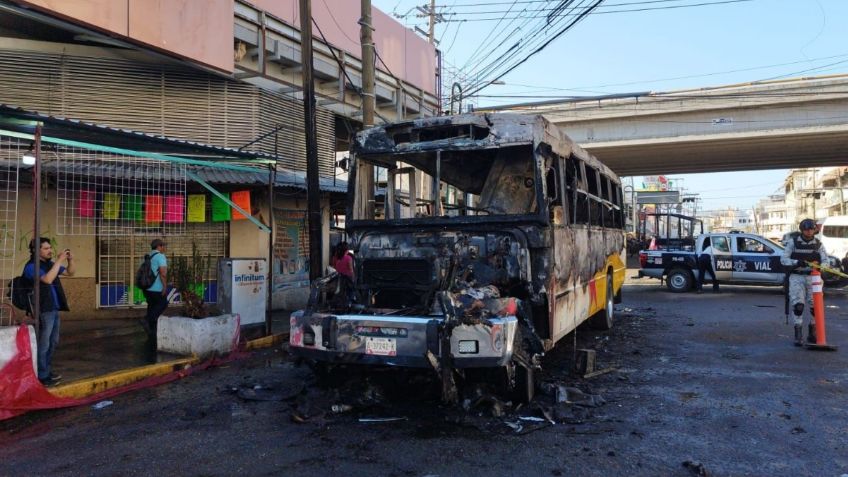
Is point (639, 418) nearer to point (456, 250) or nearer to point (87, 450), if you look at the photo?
point (456, 250)

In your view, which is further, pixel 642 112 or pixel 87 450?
pixel 642 112

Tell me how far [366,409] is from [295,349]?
861 mm

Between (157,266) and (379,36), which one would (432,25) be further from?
(157,266)

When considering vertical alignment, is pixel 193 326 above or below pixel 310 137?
below

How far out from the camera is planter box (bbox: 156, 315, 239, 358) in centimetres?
755

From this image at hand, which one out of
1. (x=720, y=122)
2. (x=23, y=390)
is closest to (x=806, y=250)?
(x=23, y=390)

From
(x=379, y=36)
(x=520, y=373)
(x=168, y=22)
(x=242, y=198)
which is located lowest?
(x=520, y=373)

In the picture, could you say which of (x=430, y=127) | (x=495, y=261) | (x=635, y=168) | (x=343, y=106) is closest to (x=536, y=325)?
(x=495, y=261)

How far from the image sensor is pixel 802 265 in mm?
8164

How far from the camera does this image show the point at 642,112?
22.6 m

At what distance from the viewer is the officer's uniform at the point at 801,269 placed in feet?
26.6

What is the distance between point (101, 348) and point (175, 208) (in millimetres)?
3384

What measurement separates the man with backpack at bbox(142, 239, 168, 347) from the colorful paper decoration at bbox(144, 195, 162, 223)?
2277 millimetres

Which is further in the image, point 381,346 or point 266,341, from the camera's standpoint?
point 266,341
